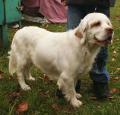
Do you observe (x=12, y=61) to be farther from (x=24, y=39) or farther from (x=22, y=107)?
(x=22, y=107)

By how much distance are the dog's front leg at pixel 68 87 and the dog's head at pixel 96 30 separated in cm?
55

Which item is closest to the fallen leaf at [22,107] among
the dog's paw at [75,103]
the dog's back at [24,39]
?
the dog's paw at [75,103]

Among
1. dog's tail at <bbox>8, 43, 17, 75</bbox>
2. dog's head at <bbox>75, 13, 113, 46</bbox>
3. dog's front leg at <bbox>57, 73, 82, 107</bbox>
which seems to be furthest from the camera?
dog's tail at <bbox>8, 43, 17, 75</bbox>

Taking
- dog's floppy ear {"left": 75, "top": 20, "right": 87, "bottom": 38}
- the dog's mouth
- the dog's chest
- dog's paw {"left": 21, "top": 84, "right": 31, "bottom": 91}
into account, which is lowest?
dog's paw {"left": 21, "top": 84, "right": 31, "bottom": 91}

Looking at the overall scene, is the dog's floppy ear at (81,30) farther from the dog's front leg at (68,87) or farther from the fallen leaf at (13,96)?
the fallen leaf at (13,96)

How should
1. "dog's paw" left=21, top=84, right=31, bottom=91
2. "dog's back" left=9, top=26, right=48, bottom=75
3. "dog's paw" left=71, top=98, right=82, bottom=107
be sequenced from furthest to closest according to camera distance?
"dog's paw" left=21, top=84, right=31, bottom=91
"dog's back" left=9, top=26, right=48, bottom=75
"dog's paw" left=71, top=98, right=82, bottom=107

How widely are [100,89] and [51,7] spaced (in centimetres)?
652

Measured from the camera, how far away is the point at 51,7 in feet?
39.7

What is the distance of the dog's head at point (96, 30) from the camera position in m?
4.92

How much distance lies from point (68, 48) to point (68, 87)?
53 cm

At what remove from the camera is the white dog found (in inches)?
197

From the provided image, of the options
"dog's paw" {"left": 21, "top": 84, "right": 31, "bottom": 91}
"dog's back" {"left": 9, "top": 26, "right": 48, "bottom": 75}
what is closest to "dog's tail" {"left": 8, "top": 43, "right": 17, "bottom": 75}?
"dog's back" {"left": 9, "top": 26, "right": 48, "bottom": 75}

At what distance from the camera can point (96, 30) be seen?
498 centimetres

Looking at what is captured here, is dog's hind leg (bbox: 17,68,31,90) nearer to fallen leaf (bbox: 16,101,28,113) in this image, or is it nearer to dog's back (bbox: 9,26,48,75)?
dog's back (bbox: 9,26,48,75)
